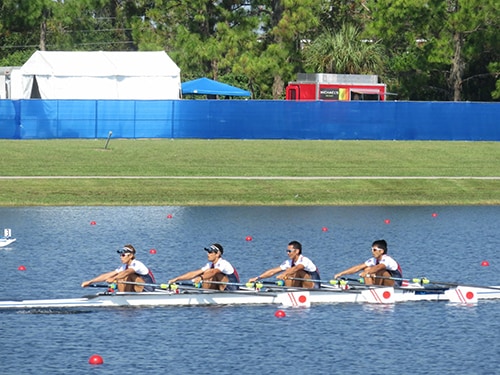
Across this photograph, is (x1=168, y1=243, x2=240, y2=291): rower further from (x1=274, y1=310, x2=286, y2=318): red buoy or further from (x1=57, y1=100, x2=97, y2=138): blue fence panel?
(x1=57, y1=100, x2=97, y2=138): blue fence panel

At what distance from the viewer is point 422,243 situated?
1751 inches

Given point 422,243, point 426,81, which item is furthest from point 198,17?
point 422,243

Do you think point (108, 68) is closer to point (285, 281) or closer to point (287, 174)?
point (287, 174)

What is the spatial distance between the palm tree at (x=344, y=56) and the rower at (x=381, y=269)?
57.7 m

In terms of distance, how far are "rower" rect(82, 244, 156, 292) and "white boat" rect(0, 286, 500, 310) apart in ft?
1.28

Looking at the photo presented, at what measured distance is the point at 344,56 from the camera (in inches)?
3575

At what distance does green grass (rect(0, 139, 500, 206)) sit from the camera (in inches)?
2162

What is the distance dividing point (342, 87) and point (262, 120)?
837 cm

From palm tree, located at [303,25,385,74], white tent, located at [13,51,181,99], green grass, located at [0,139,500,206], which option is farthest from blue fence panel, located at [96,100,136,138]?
palm tree, located at [303,25,385,74]

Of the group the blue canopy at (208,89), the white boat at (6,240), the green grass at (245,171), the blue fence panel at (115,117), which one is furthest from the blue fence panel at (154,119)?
the white boat at (6,240)

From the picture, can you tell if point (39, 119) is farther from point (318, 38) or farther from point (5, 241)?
point (5, 241)

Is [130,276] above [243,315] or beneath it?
above

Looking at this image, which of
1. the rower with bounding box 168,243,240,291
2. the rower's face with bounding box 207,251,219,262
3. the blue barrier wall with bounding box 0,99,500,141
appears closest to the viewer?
the rower's face with bounding box 207,251,219,262

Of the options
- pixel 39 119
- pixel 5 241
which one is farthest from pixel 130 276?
pixel 39 119
